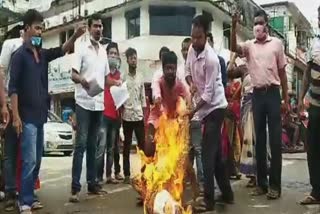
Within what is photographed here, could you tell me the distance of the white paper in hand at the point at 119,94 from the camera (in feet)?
25.3

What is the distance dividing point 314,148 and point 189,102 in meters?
1.41

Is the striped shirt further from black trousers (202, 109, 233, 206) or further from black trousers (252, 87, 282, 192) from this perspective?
black trousers (202, 109, 233, 206)

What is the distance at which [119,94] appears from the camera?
7762mm

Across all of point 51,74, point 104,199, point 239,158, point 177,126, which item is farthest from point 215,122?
point 51,74

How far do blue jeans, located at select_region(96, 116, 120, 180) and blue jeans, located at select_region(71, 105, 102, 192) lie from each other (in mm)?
591

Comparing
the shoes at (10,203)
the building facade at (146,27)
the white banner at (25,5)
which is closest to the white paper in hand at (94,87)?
the shoes at (10,203)

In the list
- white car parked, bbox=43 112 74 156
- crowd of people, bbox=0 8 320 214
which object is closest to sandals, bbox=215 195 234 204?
crowd of people, bbox=0 8 320 214

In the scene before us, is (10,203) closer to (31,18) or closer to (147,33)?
(31,18)

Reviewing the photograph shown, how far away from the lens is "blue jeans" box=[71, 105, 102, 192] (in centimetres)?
625

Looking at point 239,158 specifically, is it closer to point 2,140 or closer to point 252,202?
point 252,202

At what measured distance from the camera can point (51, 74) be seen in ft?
98.8

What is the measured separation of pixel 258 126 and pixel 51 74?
979 inches

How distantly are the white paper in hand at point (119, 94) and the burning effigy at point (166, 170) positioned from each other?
201cm

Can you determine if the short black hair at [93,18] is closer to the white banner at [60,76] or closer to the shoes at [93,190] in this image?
the shoes at [93,190]
